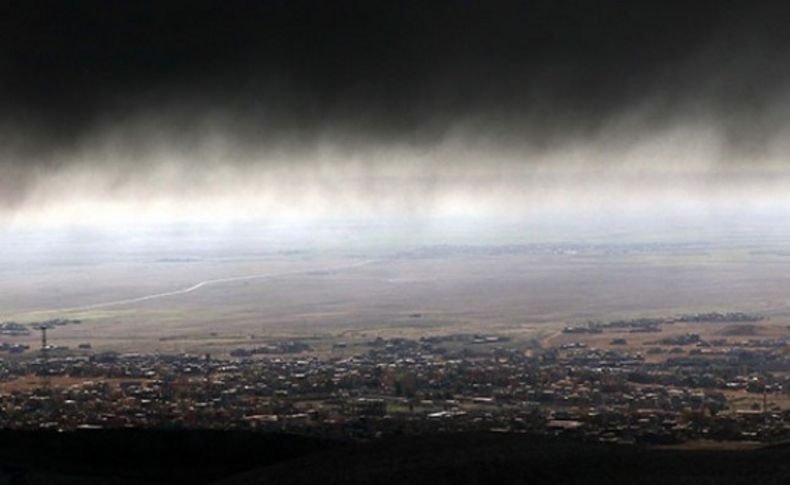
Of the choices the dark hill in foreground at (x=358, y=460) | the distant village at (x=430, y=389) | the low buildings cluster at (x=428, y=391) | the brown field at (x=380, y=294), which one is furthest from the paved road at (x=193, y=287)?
the dark hill in foreground at (x=358, y=460)

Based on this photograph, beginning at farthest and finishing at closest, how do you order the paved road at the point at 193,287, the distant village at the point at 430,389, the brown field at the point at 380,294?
the paved road at the point at 193,287, the brown field at the point at 380,294, the distant village at the point at 430,389

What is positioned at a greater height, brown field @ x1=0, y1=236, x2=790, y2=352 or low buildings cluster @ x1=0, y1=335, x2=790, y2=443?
brown field @ x1=0, y1=236, x2=790, y2=352

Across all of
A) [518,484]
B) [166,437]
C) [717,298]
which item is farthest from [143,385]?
[717,298]

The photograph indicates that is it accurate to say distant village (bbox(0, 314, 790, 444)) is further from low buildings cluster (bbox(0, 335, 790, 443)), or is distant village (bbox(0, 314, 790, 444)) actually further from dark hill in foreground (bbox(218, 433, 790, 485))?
dark hill in foreground (bbox(218, 433, 790, 485))

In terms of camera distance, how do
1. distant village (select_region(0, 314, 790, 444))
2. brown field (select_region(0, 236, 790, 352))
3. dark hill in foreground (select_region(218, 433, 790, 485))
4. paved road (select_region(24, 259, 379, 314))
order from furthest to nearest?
paved road (select_region(24, 259, 379, 314)) → brown field (select_region(0, 236, 790, 352)) → distant village (select_region(0, 314, 790, 444)) → dark hill in foreground (select_region(218, 433, 790, 485))

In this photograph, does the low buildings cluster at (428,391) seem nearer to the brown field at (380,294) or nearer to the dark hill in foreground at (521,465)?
the brown field at (380,294)

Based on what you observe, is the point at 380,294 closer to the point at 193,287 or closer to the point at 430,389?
the point at 193,287

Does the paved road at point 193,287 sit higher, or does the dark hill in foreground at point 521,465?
the paved road at point 193,287

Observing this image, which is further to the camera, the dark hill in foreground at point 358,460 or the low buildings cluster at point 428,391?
the low buildings cluster at point 428,391

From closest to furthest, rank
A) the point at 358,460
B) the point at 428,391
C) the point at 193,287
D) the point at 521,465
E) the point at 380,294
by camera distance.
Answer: the point at 521,465, the point at 358,460, the point at 428,391, the point at 380,294, the point at 193,287

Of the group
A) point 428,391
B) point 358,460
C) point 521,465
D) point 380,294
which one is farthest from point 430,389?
point 380,294

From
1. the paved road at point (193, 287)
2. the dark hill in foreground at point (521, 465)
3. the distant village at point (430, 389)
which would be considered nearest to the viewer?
the dark hill in foreground at point (521, 465)

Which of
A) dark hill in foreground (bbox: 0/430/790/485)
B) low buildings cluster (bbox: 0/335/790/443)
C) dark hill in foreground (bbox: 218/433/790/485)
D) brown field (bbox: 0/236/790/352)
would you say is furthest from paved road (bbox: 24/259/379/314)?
dark hill in foreground (bbox: 218/433/790/485)
